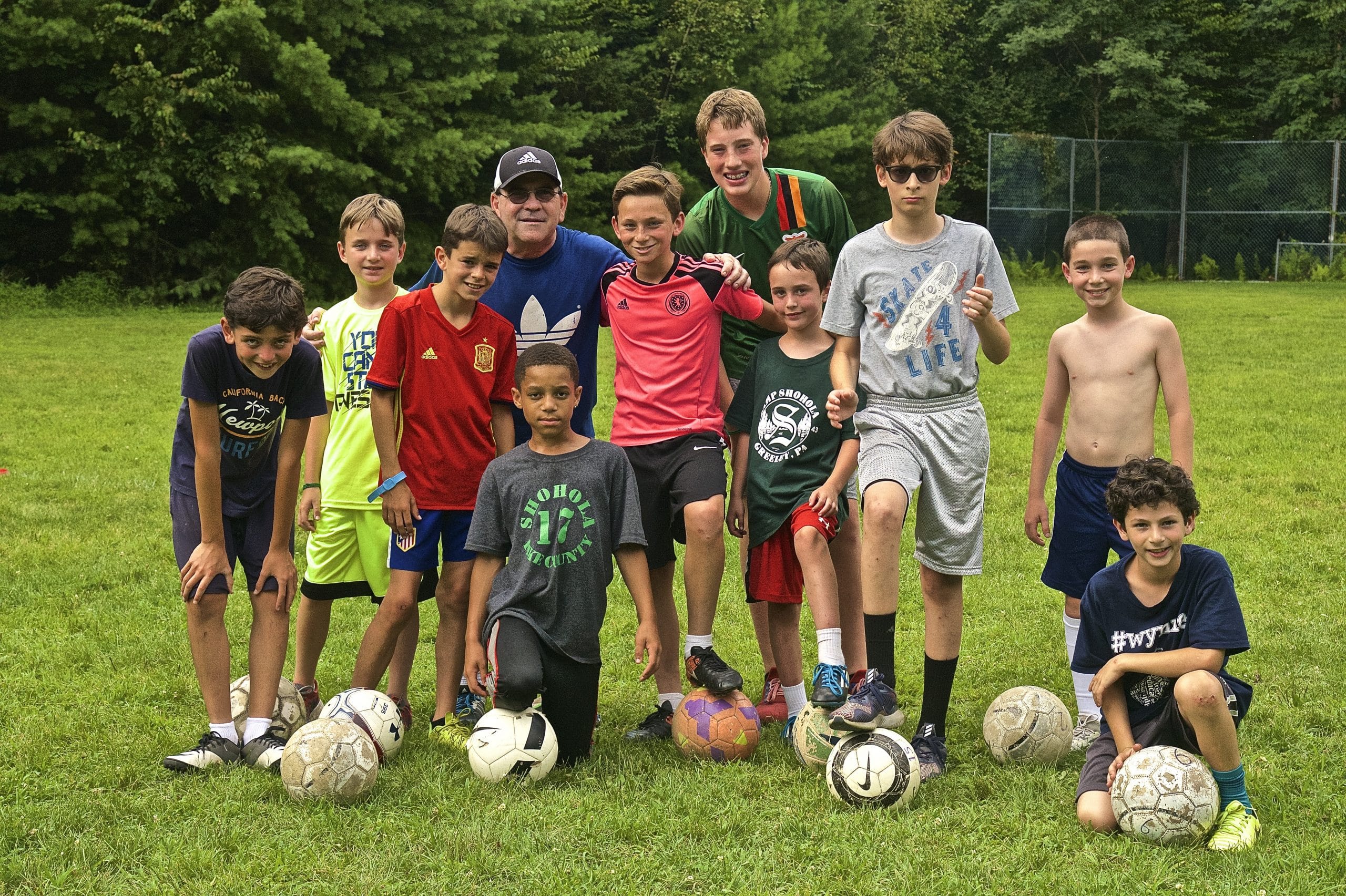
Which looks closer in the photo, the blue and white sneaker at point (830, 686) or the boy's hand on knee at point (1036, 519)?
the blue and white sneaker at point (830, 686)

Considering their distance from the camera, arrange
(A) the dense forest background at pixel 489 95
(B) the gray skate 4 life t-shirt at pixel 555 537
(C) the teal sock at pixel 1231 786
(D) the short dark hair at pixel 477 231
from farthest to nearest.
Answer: (A) the dense forest background at pixel 489 95 → (D) the short dark hair at pixel 477 231 → (B) the gray skate 4 life t-shirt at pixel 555 537 → (C) the teal sock at pixel 1231 786

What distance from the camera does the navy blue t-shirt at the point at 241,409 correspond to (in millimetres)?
4508

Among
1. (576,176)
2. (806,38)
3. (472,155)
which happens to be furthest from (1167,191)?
(472,155)

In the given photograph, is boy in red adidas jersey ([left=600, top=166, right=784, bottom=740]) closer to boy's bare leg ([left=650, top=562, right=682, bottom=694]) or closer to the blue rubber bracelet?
boy's bare leg ([left=650, top=562, right=682, bottom=694])

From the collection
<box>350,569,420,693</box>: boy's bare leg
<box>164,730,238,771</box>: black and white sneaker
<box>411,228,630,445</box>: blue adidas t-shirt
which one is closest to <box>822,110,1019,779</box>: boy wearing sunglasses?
<box>411,228,630,445</box>: blue adidas t-shirt

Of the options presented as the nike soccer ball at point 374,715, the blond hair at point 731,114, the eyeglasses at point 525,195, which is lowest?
the nike soccer ball at point 374,715

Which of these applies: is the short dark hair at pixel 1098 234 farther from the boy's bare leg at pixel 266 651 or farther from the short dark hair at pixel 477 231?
the boy's bare leg at pixel 266 651

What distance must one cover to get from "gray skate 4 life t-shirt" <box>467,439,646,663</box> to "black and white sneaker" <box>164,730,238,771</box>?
3.38 feet

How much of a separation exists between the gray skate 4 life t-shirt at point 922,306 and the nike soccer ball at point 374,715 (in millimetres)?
2220

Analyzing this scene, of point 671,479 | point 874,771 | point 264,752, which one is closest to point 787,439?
point 671,479

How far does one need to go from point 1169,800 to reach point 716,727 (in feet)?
5.26

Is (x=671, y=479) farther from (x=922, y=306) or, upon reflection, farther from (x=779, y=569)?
(x=922, y=306)

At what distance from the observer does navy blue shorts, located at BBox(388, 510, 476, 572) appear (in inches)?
191

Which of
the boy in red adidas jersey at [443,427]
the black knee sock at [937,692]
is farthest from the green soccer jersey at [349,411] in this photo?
the black knee sock at [937,692]
